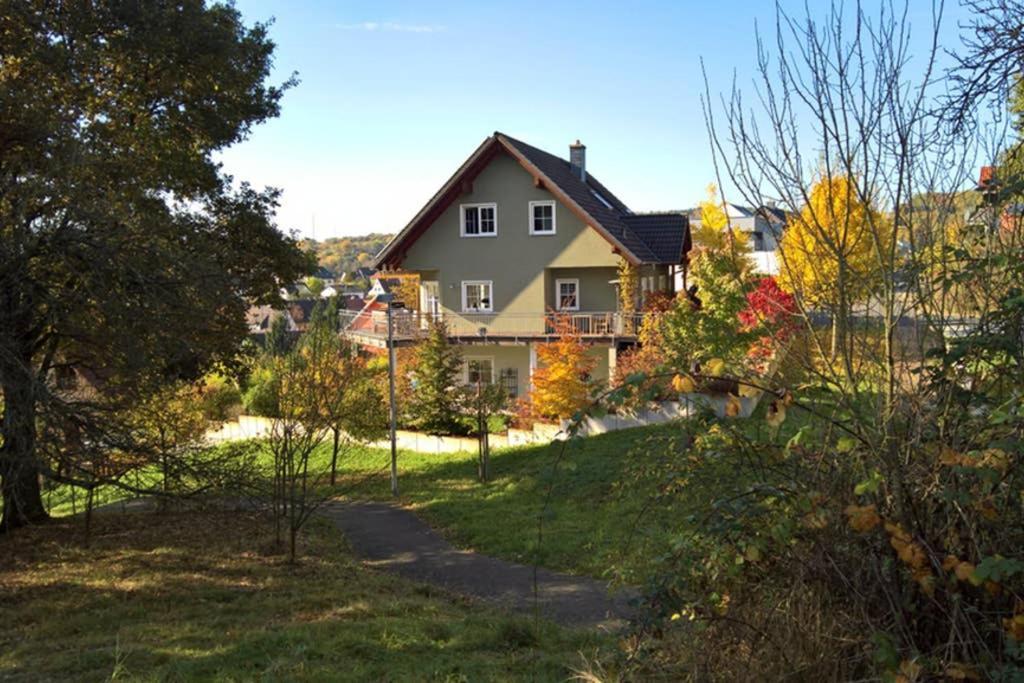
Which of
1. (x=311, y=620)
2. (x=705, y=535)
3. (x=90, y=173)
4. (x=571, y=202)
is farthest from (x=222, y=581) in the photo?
(x=571, y=202)

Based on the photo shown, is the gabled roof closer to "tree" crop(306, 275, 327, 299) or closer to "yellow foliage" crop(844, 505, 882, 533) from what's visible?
"tree" crop(306, 275, 327, 299)

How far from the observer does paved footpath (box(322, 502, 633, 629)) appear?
10.0 metres

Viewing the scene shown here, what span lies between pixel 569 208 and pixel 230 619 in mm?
20636

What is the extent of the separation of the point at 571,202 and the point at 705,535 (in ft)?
76.0

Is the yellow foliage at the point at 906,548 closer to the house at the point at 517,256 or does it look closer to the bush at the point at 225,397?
the house at the point at 517,256

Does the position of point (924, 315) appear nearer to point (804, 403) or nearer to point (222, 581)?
point (804, 403)

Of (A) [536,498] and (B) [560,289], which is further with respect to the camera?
(B) [560,289]

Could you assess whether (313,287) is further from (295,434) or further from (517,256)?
(295,434)

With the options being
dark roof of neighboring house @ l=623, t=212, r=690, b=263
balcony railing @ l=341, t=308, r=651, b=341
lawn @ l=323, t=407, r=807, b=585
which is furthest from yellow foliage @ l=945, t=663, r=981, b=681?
dark roof of neighboring house @ l=623, t=212, r=690, b=263

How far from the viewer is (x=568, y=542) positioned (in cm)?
1338

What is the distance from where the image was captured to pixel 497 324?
1098 inches

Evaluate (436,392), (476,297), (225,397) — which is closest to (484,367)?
(476,297)

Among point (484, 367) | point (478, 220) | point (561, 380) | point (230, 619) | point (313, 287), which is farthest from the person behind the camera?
point (313, 287)

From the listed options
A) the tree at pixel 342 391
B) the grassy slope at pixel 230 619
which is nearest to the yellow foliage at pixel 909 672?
the grassy slope at pixel 230 619
